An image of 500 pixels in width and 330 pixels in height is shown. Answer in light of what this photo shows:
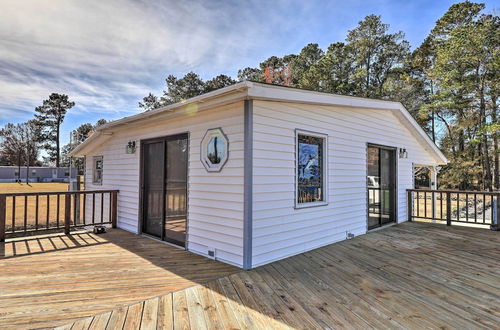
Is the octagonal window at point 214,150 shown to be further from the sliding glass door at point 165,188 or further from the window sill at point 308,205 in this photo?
the window sill at point 308,205

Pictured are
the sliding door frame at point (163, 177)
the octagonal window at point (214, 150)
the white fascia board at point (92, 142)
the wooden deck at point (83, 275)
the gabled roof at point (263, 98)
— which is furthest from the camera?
the white fascia board at point (92, 142)

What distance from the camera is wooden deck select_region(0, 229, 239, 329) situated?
2318mm

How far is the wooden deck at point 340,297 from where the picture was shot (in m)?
2.15

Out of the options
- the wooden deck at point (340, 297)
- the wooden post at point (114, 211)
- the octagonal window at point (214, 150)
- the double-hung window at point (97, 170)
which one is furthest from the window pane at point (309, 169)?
the double-hung window at point (97, 170)

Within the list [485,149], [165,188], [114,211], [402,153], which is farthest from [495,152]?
[114,211]

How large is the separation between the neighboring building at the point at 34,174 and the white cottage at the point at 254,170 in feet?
123

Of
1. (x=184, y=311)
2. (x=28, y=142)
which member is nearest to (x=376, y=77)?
(x=184, y=311)

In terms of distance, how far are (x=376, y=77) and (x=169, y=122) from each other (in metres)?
16.9

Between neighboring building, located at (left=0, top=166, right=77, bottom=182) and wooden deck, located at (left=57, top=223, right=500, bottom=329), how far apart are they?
4042 cm

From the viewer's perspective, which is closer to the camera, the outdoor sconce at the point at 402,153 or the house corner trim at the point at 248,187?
the house corner trim at the point at 248,187

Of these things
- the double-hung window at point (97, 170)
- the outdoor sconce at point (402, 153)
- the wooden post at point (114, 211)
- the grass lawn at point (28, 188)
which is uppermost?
the outdoor sconce at point (402, 153)

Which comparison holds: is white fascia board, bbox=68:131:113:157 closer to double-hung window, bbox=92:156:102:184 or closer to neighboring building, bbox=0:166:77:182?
double-hung window, bbox=92:156:102:184

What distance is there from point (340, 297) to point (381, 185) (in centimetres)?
419

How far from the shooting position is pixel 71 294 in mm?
2605
